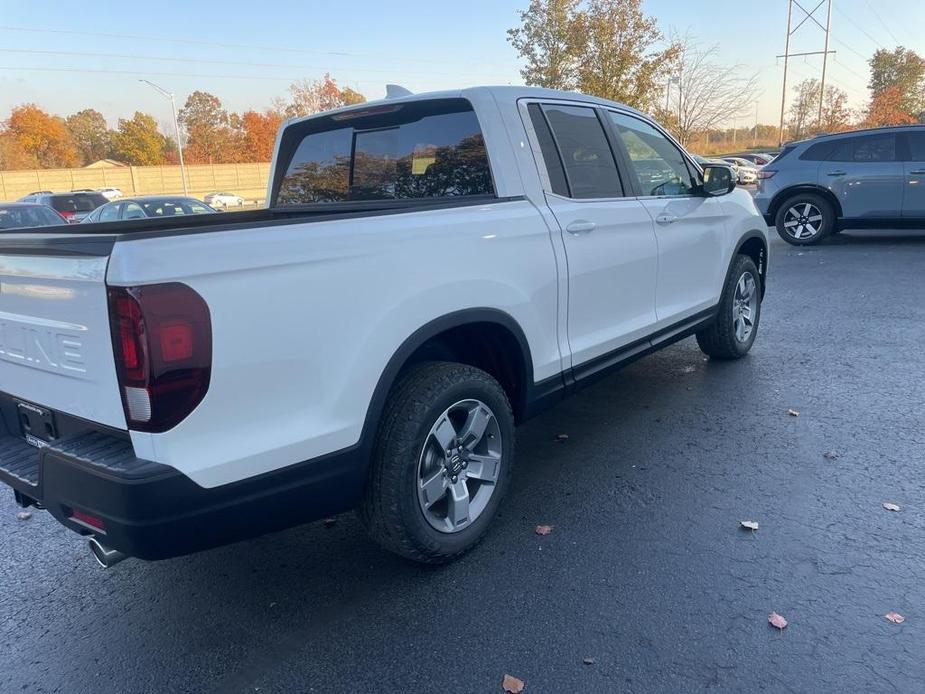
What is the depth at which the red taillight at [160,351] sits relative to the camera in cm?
197

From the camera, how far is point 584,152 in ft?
12.6

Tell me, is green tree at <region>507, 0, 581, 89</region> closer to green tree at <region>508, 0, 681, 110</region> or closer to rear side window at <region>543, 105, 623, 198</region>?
green tree at <region>508, 0, 681, 110</region>

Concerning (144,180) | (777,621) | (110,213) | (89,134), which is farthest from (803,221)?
(89,134)

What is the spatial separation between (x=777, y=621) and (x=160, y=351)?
2282 mm

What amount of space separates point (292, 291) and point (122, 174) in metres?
53.4

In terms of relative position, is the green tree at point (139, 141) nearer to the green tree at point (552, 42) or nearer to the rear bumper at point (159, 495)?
the green tree at point (552, 42)

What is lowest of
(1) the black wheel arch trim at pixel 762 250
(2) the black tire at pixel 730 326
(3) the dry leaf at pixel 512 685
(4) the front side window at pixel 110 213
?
(3) the dry leaf at pixel 512 685

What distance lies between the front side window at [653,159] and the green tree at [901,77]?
51013 mm

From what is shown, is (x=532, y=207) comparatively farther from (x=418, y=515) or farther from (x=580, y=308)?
(x=418, y=515)

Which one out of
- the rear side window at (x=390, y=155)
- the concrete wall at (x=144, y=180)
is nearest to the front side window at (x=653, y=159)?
the rear side window at (x=390, y=155)

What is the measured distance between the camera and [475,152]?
342 cm

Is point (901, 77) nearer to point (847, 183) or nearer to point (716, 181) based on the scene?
point (847, 183)

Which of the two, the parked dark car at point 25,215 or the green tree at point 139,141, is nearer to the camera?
the parked dark car at point 25,215

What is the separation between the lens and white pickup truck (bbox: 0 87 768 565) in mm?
2057
